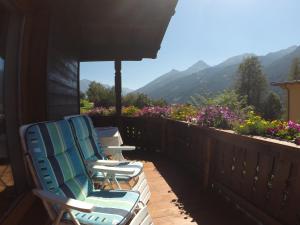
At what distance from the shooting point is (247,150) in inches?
134

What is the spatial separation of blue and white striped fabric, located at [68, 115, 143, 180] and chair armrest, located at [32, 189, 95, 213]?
115 centimetres

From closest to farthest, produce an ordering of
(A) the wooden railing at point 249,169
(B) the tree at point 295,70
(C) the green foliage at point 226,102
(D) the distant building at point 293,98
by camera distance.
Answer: (A) the wooden railing at point 249,169
(C) the green foliage at point 226,102
(D) the distant building at point 293,98
(B) the tree at point 295,70

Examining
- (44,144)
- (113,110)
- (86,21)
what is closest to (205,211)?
(44,144)

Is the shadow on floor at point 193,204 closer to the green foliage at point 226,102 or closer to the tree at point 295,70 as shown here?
the green foliage at point 226,102

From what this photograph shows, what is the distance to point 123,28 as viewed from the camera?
5.79m

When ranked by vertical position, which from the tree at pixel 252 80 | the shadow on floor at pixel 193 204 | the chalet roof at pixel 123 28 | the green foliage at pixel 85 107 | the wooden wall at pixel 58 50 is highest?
the tree at pixel 252 80

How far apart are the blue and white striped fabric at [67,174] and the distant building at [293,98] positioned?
14.0 metres

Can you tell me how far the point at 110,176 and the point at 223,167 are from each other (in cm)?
144

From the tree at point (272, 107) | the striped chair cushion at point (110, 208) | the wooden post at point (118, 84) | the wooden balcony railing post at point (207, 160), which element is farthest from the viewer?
the tree at point (272, 107)

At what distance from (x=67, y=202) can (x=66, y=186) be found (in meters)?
0.65

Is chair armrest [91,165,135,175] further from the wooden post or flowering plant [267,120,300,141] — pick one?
the wooden post

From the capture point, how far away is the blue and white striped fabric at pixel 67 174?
243 cm

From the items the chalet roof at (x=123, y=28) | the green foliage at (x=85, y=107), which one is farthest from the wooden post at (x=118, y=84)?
the green foliage at (x=85, y=107)

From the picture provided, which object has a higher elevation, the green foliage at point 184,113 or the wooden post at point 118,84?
the wooden post at point 118,84
